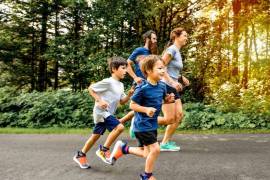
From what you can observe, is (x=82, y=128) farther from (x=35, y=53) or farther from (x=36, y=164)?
(x=35, y=53)

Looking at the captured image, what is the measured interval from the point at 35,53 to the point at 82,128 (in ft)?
40.0

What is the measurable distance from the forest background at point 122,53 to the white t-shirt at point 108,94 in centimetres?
507

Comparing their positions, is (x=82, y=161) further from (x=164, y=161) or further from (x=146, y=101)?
(x=146, y=101)

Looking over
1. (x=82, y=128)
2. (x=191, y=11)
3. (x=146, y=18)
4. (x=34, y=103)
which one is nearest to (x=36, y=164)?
(x=82, y=128)

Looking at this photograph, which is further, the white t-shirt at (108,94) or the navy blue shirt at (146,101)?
the white t-shirt at (108,94)

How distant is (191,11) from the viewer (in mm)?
19797

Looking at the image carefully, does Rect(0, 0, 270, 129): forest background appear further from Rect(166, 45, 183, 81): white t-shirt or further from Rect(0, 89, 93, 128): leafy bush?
Rect(166, 45, 183, 81): white t-shirt

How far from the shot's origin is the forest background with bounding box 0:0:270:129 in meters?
11.7

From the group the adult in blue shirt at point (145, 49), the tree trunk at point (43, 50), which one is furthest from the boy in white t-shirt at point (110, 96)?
the tree trunk at point (43, 50)

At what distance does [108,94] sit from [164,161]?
134cm

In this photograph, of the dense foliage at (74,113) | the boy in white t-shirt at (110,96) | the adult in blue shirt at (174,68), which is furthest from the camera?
the dense foliage at (74,113)

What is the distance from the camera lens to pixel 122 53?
16.9 m

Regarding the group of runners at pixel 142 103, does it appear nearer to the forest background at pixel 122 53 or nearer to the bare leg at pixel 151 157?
the bare leg at pixel 151 157

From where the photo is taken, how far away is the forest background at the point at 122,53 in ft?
38.4
